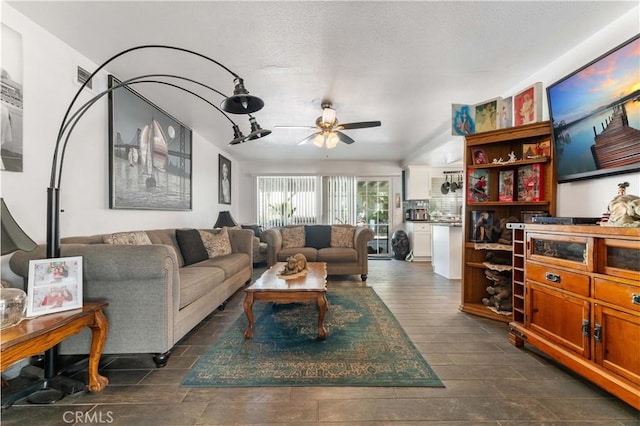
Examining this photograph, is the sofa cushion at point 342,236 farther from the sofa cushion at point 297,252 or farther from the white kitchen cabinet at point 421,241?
the white kitchen cabinet at point 421,241

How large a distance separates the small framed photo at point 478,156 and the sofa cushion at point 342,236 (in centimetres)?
242

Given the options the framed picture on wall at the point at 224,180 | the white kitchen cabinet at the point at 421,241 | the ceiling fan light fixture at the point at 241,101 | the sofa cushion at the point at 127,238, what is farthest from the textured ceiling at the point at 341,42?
the white kitchen cabinet at the point at 421,241

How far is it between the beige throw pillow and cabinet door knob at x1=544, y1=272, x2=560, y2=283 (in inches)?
138

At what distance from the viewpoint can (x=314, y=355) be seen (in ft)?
6.93

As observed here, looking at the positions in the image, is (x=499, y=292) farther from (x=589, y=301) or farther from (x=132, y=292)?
(x=132, y=292)

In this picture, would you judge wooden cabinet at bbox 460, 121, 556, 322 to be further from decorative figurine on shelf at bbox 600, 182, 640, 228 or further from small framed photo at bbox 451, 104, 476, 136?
decorative figurine on shelf at bbox 600, 182, 640, 228

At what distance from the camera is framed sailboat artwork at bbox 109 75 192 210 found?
285cm

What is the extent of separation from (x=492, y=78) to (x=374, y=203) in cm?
475

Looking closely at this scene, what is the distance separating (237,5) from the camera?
1.86 m

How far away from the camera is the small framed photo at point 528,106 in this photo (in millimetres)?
2559

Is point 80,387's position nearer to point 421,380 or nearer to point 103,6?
point 421,380

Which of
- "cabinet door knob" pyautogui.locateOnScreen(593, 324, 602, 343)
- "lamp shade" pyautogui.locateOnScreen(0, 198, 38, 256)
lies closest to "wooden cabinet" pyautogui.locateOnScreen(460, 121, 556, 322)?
"cabinet door knob" pyautogui.locateOnScreen(593, 324, 602, 343)

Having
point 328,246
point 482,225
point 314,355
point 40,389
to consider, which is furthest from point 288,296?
point 328,246

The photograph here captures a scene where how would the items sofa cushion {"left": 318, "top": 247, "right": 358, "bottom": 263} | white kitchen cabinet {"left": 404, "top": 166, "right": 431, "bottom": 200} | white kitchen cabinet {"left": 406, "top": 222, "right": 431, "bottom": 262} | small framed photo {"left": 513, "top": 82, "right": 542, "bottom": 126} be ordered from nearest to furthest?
small framed photo {"left": 513, "top": 82, "right": 542, "bottom": 126} < sofa cushion {"left": 318, "top": 247, "right": 358, "bottom": 263} < white kitchen cabinet {"left": 406, "top": 222, "right": 431, "bottom": 262} < white kitchen cabinet {"left": 404, "top": 166, "right": 431, "bottom": 200}
